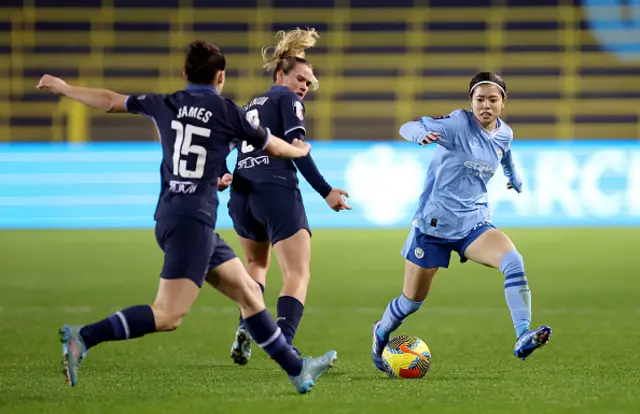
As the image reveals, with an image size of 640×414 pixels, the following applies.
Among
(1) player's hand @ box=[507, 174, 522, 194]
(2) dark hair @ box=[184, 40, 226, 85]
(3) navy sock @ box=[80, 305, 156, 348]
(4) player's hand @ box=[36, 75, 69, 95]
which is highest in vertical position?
(2) dark hair @ box=[184, 40, 226, 85]

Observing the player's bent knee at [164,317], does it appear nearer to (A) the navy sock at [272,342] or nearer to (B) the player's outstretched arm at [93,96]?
(A) the navy sock at [272,342]

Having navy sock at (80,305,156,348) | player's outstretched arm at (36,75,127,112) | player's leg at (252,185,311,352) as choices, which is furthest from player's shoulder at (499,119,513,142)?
navy sock at (80,305,156,348)

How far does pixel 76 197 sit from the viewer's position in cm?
1923

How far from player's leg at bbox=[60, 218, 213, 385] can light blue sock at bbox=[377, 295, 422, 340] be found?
1.80 metres

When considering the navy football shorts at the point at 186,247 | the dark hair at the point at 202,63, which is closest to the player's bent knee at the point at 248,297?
the navy football shorts at the point at 186,247

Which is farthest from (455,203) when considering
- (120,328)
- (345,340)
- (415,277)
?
(120,328)

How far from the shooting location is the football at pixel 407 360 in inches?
260

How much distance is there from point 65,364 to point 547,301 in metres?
6.24

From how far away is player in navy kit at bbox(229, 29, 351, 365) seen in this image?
7.00 meters

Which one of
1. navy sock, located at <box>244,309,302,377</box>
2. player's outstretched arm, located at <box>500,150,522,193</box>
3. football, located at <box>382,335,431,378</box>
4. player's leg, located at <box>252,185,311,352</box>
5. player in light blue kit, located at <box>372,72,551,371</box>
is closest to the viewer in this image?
navy sock, located at <box>244,309,302,377</box>

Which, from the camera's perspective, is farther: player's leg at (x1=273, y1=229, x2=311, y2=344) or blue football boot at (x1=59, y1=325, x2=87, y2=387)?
player's leg at (x1=273, y1=229, x2=311, y2=344)

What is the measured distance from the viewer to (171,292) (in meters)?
5.47

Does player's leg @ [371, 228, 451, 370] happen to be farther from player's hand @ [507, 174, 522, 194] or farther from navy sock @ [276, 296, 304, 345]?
player's hand @ [507, 174, 522, 194]

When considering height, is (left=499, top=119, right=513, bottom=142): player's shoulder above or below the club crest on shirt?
below
